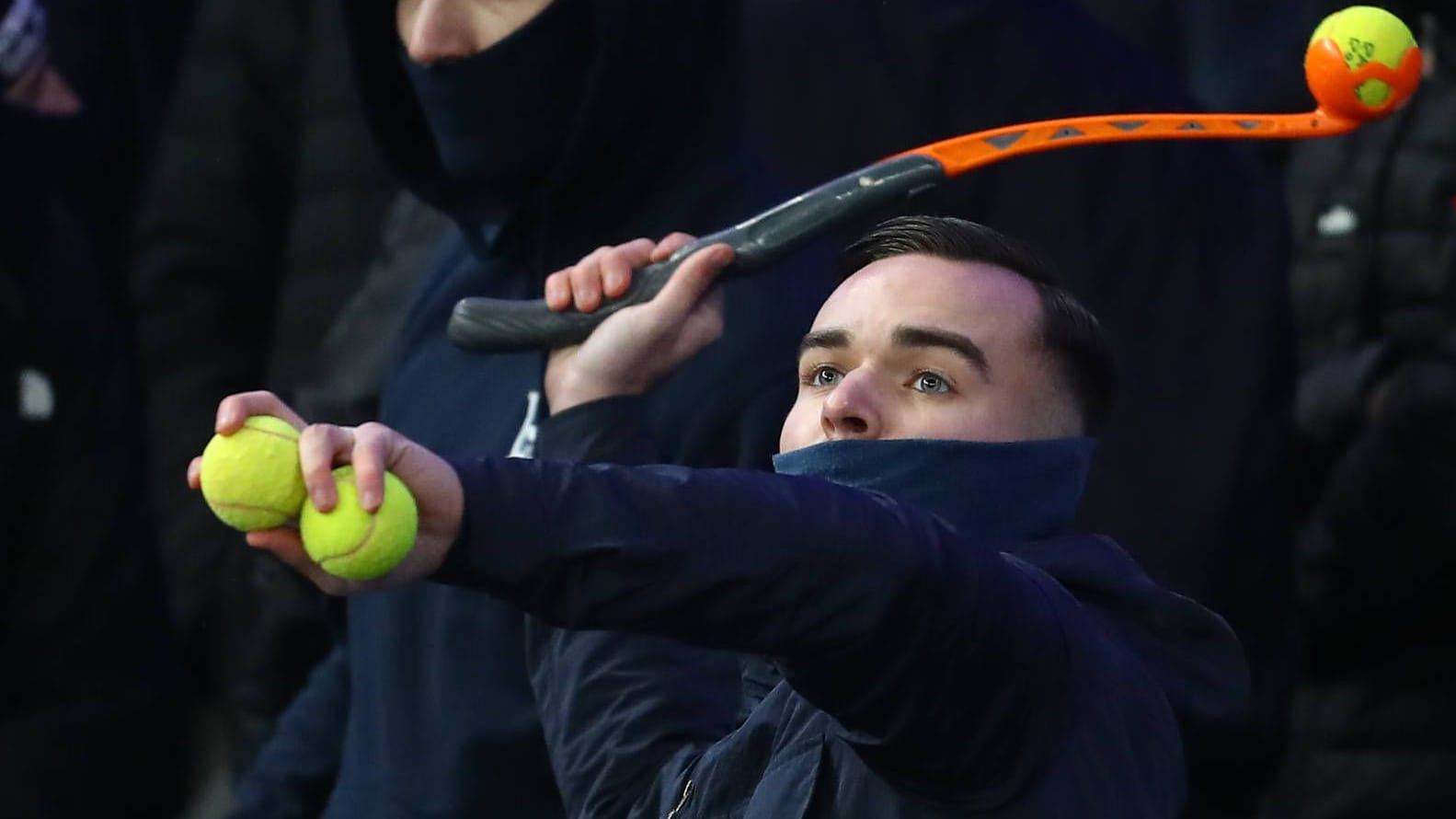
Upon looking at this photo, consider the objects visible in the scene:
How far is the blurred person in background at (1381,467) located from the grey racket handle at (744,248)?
3.69ft

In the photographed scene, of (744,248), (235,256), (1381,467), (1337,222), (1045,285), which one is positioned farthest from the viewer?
(235,256)

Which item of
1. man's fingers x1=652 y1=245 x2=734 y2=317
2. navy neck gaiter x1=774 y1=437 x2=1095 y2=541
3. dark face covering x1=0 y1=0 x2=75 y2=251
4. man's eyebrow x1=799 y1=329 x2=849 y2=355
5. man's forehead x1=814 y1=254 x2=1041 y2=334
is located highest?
man's forehead x1=814 y1=254 x2=1041 y2=334

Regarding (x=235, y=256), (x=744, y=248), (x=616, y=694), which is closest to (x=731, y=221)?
(x=744, y=248)

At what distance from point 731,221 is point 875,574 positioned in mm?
713

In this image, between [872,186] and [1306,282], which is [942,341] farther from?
[1306,282]

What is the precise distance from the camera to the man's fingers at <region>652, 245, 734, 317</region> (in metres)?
1.46

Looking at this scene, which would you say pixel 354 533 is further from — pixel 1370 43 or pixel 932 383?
pixel 1370 43

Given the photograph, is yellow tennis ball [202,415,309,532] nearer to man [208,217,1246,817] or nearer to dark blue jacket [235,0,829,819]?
→ man [208,217,1246,817]

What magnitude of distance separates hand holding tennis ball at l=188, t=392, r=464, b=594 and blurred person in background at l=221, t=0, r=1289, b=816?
588 millimetres

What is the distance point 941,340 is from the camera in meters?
1.25

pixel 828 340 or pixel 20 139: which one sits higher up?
pixel 828 340

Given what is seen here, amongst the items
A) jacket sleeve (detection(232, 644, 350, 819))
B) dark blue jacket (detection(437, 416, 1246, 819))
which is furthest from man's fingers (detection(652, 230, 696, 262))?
jacket sleeve (detection(232, 644, 350, 819))

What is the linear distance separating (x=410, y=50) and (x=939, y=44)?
1.75ft

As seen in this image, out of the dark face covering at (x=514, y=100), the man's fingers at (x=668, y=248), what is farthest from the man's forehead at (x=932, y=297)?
the dark face covering at (x=514, y=100)
